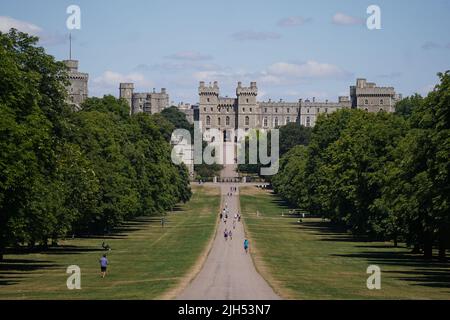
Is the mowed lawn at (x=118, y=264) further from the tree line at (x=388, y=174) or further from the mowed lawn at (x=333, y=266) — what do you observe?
the tree line at (x=388, y=174)

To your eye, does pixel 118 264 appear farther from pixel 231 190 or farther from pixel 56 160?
pixel 231 190

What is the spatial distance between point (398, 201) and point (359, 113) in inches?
1682

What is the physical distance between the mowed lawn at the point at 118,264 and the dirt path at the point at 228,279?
3.60 ft

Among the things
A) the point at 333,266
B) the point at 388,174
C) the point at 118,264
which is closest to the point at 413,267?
the point at 333,266

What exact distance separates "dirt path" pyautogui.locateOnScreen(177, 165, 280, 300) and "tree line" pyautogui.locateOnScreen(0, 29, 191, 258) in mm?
8236

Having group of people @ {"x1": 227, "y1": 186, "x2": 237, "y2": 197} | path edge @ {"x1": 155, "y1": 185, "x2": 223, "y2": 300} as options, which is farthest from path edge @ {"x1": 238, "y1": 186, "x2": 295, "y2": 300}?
group of people @ {"x1": 227, "y1": 186, "x2": 237, "y2": 197}

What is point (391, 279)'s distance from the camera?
5116 centimetres

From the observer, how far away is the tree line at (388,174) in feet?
174

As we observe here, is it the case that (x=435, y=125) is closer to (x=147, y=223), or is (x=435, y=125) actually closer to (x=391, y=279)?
(x=391, y=279)

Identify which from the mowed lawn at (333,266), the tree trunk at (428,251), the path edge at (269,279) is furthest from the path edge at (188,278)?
the tree trunk at (428,251)

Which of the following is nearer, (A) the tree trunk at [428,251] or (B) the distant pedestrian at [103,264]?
(B) the distant pedestrian at [103,264]

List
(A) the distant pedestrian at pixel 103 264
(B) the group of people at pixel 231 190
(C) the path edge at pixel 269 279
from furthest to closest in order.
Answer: (B) the group of people at pixel 231 190
(A) the distant pedestrian at pixel 103 264
(C) the path edge at pixel 269 279

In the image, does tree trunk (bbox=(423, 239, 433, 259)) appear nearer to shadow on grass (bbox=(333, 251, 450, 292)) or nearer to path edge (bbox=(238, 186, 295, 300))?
shadow on grass (bbox=(333, 251, 450, 292))
